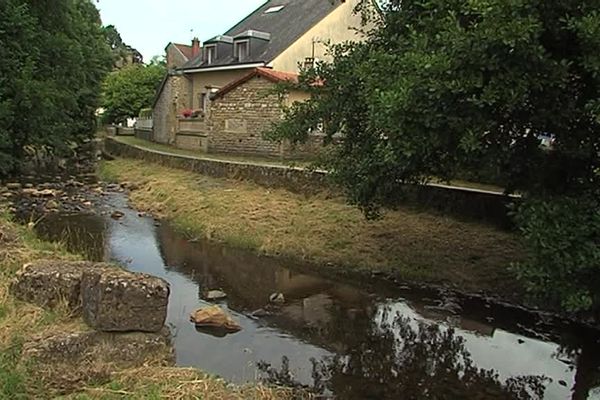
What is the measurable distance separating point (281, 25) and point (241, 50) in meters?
2.96

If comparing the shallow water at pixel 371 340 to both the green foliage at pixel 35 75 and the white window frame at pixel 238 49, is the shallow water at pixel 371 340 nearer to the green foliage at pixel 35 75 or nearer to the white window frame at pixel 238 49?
the green foliage at pixel 35 75

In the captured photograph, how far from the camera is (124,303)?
6113 millimetres

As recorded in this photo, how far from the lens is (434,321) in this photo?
30.9 feet

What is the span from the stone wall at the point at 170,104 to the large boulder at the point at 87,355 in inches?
1057

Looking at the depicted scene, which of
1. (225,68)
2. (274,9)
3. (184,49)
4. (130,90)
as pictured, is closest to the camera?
(225,68)

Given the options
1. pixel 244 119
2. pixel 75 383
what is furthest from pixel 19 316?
pixel 244 119

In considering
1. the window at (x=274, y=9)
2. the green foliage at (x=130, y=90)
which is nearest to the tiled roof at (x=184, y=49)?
the green foliage at (x=130, y=90)

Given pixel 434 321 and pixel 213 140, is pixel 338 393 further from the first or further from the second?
pixel 213 140

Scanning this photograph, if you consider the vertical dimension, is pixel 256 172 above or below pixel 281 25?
below

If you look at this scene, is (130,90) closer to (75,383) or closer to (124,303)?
(124,303)

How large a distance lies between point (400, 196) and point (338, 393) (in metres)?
5.01

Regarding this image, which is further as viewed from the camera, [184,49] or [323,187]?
[184,49]

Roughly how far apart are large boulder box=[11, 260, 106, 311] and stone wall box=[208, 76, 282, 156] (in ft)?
51.5

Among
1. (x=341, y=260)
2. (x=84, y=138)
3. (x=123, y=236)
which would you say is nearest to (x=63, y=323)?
(x=341, y=260)
